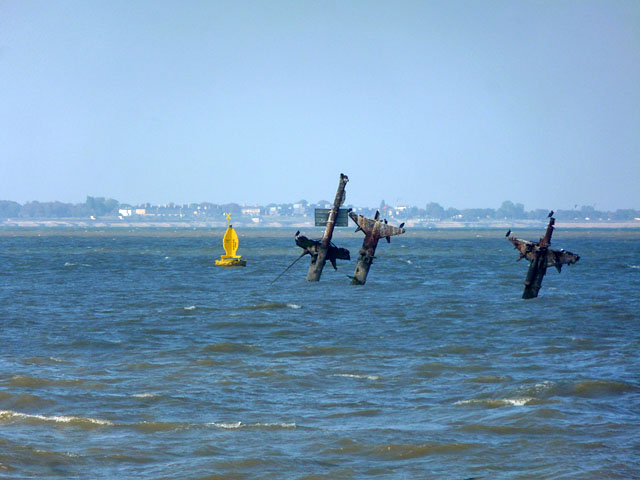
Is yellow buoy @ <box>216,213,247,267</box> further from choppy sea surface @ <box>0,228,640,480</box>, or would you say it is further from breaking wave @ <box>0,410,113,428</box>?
breaking wave @ <box>0,410,113,428</box>

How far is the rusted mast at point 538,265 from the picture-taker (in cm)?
3450

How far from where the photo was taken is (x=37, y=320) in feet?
105

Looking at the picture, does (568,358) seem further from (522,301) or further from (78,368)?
(522,301)

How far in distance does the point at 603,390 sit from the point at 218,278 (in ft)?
142

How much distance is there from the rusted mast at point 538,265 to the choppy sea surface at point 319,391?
0.91 metres

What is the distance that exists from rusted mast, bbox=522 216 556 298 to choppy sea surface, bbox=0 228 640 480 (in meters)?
0.91

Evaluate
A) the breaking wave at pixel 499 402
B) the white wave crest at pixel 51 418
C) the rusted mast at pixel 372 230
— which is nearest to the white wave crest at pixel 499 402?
the breaking wave at pixel 499 402

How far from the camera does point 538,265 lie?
35.5 metres

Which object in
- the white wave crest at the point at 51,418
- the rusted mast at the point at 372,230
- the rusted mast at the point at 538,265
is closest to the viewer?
the white wave crest at the point at 51,418

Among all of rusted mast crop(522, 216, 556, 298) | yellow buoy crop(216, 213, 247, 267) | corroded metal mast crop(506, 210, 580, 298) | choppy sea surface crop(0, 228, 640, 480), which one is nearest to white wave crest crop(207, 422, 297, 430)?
choppy sea surface crop(0, 228, 640, 480)

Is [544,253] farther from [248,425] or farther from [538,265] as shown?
[248,425]

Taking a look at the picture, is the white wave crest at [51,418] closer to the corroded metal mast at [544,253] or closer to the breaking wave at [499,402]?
the breaking wave at [499,402]

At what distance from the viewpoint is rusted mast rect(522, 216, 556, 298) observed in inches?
1358

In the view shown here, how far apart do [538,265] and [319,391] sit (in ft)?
63.5
